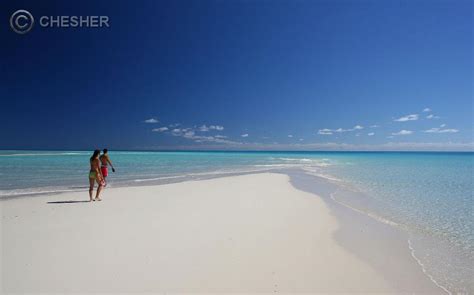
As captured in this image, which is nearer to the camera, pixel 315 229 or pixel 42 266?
pixel 42 266

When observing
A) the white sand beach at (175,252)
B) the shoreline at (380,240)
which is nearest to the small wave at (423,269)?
the shoreline at (380,240)

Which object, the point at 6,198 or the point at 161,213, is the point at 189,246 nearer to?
the point at 161,213

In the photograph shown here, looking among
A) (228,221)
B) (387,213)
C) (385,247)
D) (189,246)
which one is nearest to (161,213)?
(228,221)

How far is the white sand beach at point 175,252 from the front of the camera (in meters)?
3.96

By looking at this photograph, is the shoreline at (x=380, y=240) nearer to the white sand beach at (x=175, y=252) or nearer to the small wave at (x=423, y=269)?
the small wave at (x=423, y=269)

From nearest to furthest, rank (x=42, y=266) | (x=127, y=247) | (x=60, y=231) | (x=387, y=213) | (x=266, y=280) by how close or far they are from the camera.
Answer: (x=266, y=280) < (x=42, y=266) < (x=127, y=247) < (x=60, y=231) < (x=387, y=213)

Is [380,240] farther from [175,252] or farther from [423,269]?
[175,252]

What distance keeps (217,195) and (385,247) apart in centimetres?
676

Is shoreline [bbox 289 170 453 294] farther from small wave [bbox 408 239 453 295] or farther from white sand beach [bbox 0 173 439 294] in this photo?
white sand beach [bbox 0 173 439 294]

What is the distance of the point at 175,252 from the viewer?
491cm

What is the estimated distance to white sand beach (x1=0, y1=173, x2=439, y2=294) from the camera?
13.0 ft

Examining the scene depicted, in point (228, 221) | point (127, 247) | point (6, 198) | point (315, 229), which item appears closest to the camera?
point (127, 247)

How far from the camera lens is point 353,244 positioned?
18.5 feet

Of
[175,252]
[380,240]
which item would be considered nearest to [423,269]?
[380,240]
